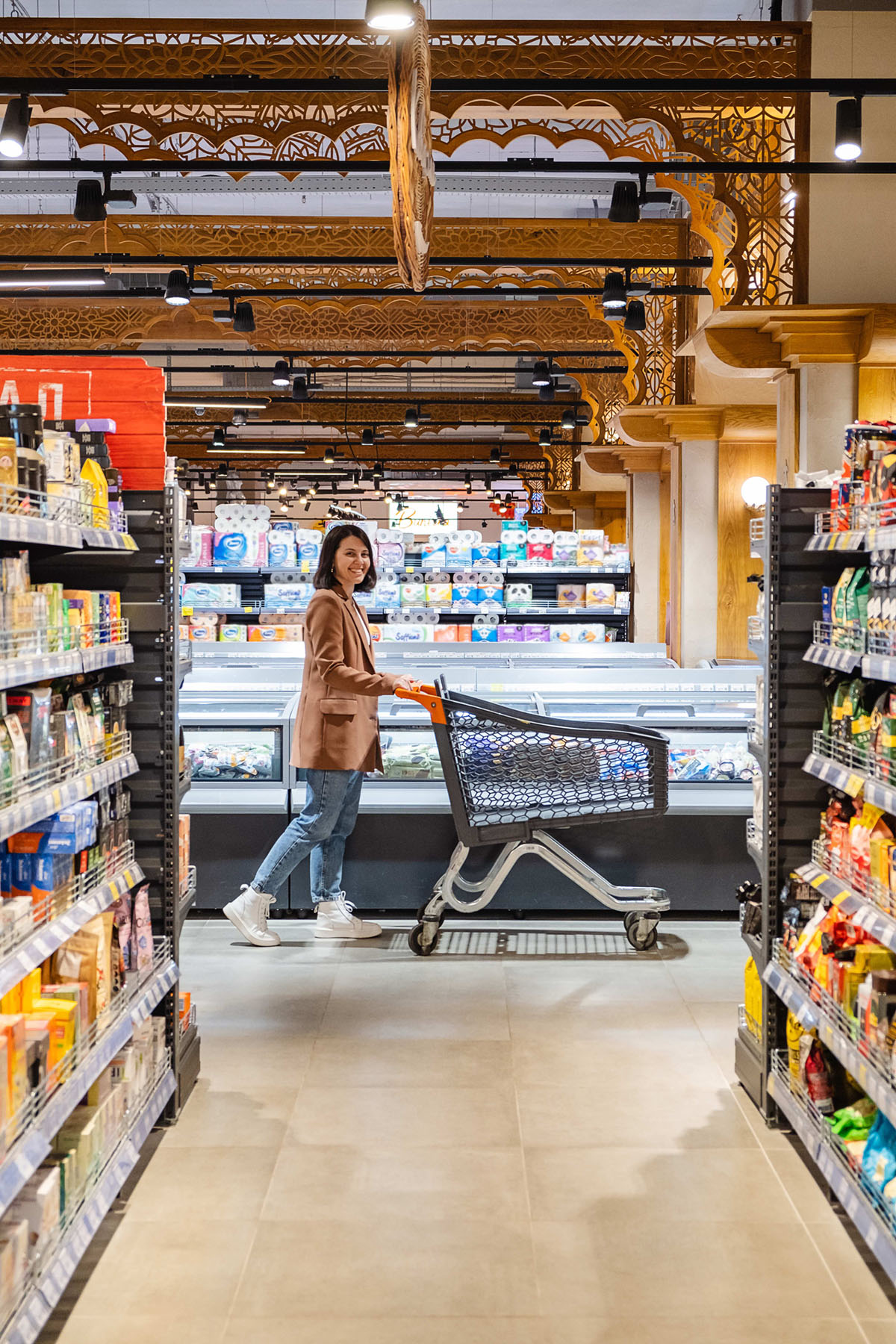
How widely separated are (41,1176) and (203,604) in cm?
861

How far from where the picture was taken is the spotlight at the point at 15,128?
20.7ft

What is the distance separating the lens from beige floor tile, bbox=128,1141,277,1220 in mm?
3268

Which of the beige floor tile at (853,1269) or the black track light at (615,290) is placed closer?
the beige floor tile at (853,1269)

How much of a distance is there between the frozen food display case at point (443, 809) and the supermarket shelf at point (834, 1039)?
2.27 metres

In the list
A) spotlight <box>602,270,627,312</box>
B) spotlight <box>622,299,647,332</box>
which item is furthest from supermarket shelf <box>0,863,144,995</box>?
spotlight <box>622,299,647,332</box>

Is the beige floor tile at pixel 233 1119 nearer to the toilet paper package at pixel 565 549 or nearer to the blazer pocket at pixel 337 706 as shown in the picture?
the blazer pocket at pixel 337 706

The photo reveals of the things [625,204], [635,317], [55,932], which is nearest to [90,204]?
[625,204]

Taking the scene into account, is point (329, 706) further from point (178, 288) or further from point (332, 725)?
point (178, 288)

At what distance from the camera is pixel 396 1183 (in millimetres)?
3416

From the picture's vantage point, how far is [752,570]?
1315 cm

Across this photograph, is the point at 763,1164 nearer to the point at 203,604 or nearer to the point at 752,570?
the point at 203,604

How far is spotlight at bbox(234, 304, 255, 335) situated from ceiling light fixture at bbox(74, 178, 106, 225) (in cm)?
264

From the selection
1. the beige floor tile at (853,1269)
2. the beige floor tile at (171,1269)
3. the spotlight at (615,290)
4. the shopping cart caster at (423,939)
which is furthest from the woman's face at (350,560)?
the spotlight at (615,290)

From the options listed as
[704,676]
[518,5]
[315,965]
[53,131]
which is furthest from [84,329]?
[315,965]
